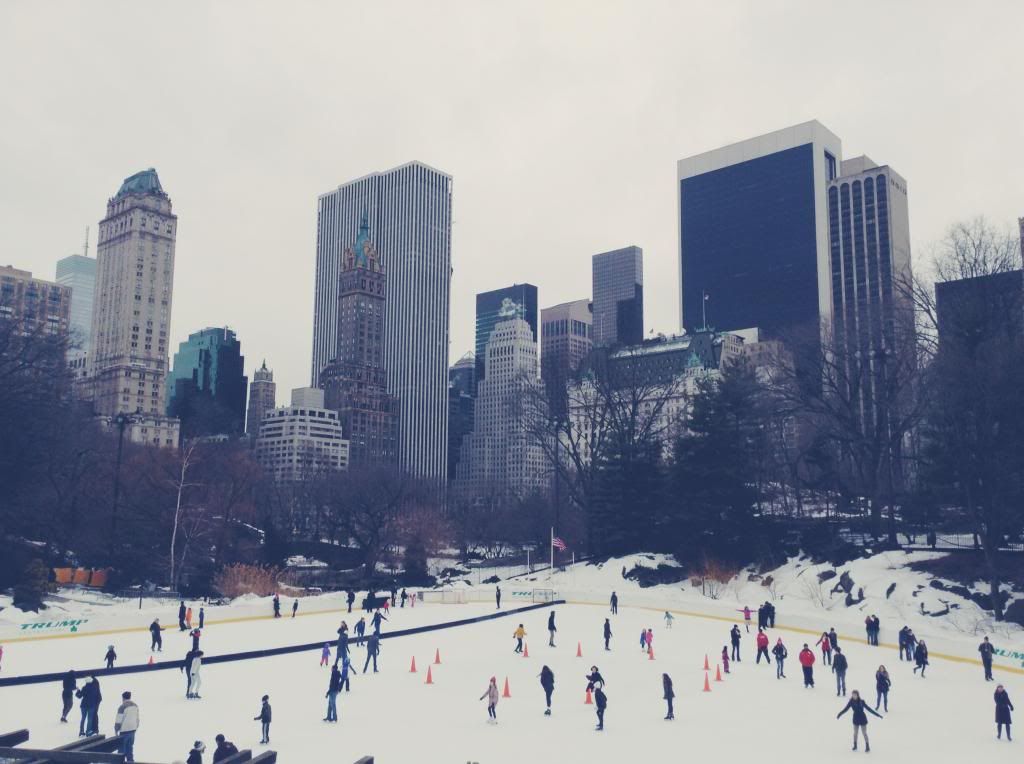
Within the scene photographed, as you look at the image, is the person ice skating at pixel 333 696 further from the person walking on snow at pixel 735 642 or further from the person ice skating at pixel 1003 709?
the person walking on snow at pixel 735 642

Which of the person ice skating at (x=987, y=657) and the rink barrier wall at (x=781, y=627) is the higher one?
the person ice skating at (x=987, y=657)

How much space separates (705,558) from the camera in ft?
170

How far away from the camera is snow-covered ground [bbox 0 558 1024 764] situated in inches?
701

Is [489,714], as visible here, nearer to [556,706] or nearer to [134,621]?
[556,706]

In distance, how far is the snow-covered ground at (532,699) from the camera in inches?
701

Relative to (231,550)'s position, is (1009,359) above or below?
above

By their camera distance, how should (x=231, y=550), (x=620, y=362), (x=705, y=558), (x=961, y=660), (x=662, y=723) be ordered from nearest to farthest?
(x=662, y=723) < (x=961, y=660) < (x=705, y=558) < (x=231, y=550) < (x=620, y=362)

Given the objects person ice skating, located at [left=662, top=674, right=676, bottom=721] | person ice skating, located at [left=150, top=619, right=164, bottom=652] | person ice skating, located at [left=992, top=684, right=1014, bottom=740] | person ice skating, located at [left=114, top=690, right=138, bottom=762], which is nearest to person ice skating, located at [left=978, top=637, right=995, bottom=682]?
person ice skating, located at [left=992, top=684, right=1014, bottom=740]

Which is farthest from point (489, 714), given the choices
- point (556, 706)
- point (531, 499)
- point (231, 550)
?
point (531, 499)

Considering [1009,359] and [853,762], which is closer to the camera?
[853,762]

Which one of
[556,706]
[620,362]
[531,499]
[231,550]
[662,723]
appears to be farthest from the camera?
[531,499]

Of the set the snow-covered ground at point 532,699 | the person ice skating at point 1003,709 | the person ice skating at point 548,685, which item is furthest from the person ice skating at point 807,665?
the person ice skating at point 548,685

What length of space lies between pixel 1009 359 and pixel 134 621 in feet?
127

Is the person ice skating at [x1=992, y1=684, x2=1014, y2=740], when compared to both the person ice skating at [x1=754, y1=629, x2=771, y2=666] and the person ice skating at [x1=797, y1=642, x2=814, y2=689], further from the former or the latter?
the person ice skating at [x1=754, y1=629, x2=771, y2=666]
